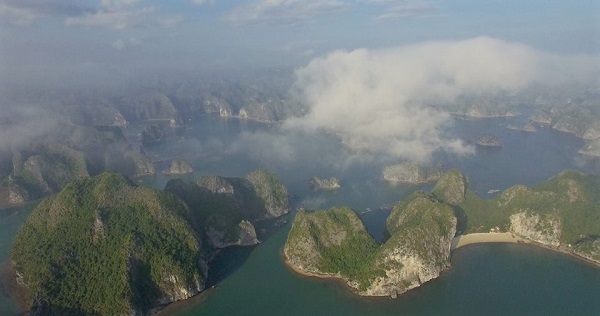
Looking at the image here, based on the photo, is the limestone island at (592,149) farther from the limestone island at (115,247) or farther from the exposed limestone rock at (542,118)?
the limestone island at (115,247)

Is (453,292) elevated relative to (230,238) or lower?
lower

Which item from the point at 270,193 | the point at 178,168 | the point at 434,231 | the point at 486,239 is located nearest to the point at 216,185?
the point at 270,193

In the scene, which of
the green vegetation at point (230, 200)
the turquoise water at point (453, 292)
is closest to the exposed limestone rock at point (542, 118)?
the turquoise water at point (453, 292)

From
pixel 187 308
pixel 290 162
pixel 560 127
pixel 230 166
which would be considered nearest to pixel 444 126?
pixel 560 127

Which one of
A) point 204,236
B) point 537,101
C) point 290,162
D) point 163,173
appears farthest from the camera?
point 537,101

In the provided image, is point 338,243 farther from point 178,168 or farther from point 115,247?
point 178,168

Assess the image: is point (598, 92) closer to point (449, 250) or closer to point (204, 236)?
point (449, 250)

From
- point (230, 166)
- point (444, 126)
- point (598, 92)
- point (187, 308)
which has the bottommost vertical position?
point (598, 92)
